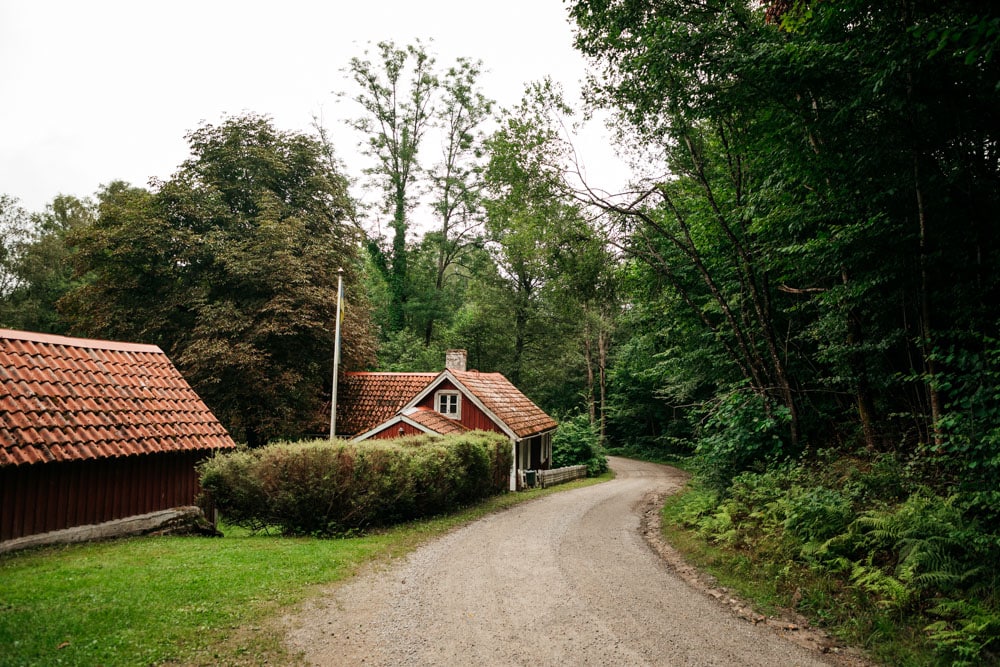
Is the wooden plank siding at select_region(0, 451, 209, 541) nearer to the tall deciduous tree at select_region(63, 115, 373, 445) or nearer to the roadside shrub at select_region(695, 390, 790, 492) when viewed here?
the tall deciduous tree at select_region(63, 115, 373, 445)

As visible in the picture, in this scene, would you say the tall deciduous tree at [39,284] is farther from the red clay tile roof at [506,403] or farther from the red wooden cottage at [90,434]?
the red clay tile roof at [506,403]

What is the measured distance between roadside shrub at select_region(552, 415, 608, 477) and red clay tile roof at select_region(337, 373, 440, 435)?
8.77 metres

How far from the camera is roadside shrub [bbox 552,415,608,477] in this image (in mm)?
28047

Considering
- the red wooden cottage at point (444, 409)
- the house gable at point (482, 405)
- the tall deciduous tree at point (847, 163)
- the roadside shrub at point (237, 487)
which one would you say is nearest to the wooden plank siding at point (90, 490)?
the roadside shrub at point (237, 487)

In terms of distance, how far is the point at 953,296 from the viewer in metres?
7.41

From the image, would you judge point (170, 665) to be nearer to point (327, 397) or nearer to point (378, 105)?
point (327, 397)

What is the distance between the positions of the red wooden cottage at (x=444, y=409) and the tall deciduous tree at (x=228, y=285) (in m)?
2.16

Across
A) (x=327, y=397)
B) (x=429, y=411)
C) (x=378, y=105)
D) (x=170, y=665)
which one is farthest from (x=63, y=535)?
(x=378, y=105)

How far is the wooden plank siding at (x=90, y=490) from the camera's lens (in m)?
8.55

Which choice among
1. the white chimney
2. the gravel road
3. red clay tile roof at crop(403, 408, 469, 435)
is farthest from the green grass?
the white chimney

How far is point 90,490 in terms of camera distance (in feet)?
31.8

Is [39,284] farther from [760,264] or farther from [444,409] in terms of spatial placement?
[760,264]

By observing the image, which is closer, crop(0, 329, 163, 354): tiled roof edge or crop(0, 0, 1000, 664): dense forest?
crop(0, 0, 1000, 664): dense forest

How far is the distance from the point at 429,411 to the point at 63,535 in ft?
39.7
